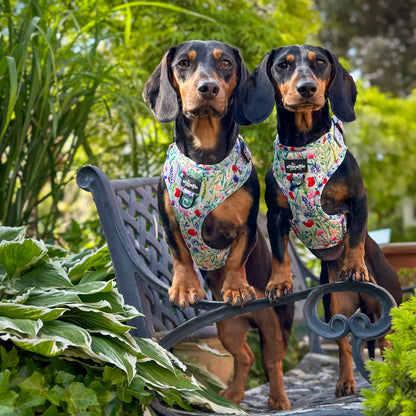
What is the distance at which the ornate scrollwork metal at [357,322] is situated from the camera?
7.20 feet

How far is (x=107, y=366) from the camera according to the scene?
7.14ft

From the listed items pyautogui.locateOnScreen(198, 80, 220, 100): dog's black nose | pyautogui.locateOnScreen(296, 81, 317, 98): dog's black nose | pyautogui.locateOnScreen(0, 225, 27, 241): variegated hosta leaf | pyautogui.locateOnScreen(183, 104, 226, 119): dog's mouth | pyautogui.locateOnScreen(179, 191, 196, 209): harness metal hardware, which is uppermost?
pyautogui.locateOnScreen(198, 80, 220, 100): dog's black nose

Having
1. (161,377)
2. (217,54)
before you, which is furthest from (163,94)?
(161,377)

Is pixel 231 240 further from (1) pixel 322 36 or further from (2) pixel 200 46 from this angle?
(1) pixel 322 36

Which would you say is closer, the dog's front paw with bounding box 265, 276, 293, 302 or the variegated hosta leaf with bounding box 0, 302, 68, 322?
the variegated hosta leaf with bounding box 0, 302, 68, 322

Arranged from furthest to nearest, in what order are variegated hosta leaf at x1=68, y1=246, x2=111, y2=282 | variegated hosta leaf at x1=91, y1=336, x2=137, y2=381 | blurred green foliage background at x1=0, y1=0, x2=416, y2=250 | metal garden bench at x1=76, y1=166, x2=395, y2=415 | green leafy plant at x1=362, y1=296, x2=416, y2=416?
blurred green foliage background at x1=0, y1=0, x2=416, y2=250 < variegated hosta leaf at x1=68, y1=246, x2=111, y2=282 < metal garden bench at x1=76, y1=166, x2=395, y2=415 < variegated hosta leaf at x1=91, y1=336, x2=137, y2=381 < green leafy plant at x1=362, y1=296, x2=416, y2=416

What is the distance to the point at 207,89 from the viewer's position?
226 centimetres

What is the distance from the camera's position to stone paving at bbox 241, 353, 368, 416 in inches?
91.0

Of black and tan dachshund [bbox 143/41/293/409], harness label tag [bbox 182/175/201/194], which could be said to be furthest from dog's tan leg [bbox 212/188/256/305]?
Result: harness label tag [bbox 182/175/201/194]

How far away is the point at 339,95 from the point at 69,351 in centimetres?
131

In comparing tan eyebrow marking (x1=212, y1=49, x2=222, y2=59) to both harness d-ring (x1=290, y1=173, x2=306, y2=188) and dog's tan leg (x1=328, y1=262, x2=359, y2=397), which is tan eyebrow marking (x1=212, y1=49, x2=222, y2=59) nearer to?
harness d-ring (x1=290, y1=173, x2=306, y2=188)

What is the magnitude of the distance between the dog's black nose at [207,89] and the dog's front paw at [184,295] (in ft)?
2.35

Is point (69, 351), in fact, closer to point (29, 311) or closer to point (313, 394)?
point (29, 311)

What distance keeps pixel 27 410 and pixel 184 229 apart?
88 centimetres
